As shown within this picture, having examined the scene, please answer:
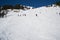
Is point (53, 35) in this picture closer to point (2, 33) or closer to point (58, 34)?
point (58, 34)

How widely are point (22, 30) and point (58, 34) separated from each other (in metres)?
3.85

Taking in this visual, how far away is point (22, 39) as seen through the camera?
10594mm

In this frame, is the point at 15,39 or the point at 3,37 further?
the point at 3,37

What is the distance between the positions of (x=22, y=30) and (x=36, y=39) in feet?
9.13

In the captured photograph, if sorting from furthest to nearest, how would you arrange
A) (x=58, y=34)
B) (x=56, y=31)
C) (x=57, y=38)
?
(x=56, y=31)
(x=58, y=34)
(x=57, y=38)

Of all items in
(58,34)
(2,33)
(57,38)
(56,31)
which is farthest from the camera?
(2,33)

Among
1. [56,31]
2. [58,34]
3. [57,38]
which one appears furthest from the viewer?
[56,31]

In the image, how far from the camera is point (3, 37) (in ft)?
38.2

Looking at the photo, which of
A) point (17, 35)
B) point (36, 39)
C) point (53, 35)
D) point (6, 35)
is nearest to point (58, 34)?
point (53, 35)

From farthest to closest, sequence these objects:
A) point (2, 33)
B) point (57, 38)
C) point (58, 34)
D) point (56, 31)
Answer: point (2, 33)
point (56, 31)
point (58, 34)
point (57, 38)

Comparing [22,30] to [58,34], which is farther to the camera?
[22,30]

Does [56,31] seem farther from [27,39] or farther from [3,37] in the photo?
[3,37]

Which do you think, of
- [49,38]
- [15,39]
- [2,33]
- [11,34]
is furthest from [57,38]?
[2,33]

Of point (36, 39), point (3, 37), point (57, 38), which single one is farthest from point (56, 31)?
point (3, 37)
